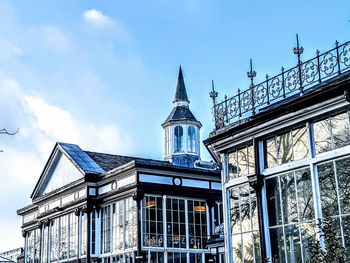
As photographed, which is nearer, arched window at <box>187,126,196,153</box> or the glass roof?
the glass roof

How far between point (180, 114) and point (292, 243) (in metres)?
25.9

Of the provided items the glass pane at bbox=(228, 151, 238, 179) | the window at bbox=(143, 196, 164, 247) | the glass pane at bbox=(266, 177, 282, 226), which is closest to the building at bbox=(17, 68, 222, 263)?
the window at bbox=(143, 196, 164, 247)

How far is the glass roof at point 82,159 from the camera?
29978 mm

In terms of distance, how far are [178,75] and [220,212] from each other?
59.3 feet

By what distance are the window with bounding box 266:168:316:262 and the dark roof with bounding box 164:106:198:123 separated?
947 inches

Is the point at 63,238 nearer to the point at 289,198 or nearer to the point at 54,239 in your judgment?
the point at 54,239

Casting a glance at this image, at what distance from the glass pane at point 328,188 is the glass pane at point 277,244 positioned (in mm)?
1592

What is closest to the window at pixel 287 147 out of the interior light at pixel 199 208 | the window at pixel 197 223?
the window at pixel 197 223

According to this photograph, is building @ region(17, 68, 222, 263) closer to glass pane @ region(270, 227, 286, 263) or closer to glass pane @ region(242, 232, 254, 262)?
glass pane @ region(242, 232, 254, 262)

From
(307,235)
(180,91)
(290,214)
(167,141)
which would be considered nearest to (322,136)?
(290,214)

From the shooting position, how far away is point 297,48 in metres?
14.5

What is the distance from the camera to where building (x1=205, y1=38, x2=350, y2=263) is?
1329 centimetres

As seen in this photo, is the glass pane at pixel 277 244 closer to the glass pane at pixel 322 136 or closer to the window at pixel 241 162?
the window at pixel 241 162

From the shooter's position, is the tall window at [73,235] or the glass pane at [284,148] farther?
the tall window at [73,235]
